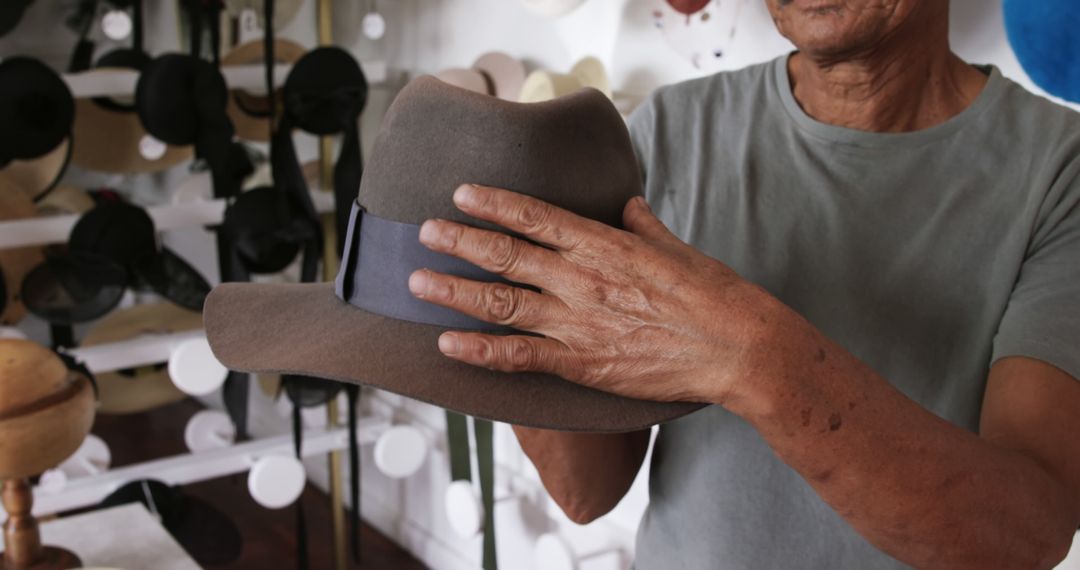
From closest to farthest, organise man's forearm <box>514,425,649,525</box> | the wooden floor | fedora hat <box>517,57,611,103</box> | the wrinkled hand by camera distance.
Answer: the wrinkled hand
man's forearm <box>514,425,649,525</box>
fedora hat <box>517,57,611,103</box>
the wooden floor

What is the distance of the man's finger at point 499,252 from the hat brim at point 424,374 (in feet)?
0.29

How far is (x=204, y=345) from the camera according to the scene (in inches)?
86.7

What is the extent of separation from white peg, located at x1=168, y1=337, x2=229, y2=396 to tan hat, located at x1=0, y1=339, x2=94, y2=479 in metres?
0.70

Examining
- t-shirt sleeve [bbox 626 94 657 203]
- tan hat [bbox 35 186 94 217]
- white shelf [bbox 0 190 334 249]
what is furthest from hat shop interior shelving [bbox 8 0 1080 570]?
t-shirt sleeve [bbox 626 94 657 203]

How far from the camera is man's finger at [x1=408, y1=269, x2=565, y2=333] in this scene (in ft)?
2.61

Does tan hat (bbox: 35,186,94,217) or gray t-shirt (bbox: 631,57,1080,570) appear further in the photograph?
tan hat (bbox: 35,186,94,217)

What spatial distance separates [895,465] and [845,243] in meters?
0.33

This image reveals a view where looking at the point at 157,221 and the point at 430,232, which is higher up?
the point at 430,232

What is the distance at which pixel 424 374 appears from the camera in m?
0.83

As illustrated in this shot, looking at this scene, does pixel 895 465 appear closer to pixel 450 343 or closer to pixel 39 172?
pixel 450 343

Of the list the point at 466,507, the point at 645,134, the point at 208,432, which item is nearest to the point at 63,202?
the point at 208,432

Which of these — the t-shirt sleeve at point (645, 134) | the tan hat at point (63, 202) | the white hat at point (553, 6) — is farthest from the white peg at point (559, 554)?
the tan hat at point (63, 202)

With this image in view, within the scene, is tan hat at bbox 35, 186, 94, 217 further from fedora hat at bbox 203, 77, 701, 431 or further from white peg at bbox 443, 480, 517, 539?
fedora hat at bbox 203, 77, 701, 431

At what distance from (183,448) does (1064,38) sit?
3.08m
